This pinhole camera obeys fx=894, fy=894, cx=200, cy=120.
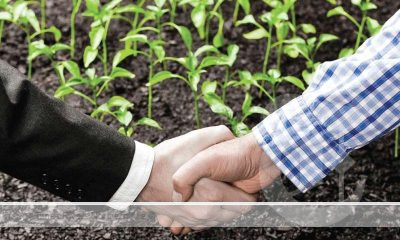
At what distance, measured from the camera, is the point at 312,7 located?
2.67 m

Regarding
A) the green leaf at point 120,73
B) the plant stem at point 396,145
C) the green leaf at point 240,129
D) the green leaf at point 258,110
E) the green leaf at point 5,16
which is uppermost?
the green leaf at point 5,16

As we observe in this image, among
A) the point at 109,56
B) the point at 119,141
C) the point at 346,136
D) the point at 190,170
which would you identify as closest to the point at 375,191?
the point at 346,136

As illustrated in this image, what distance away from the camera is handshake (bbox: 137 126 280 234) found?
6.37 feet

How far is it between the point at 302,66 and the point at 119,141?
76 cm

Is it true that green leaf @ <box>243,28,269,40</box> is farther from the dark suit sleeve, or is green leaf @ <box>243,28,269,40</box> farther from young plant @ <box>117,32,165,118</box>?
the dark suit sleeve

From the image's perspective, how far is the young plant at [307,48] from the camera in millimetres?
2316

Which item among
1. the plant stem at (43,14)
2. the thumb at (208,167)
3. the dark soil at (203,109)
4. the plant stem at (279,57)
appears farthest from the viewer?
the plant stem at (43,14)

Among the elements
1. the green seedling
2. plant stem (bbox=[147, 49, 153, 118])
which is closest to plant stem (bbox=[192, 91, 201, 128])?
the green seedling

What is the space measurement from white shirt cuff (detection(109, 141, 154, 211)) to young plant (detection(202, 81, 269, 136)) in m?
0.22

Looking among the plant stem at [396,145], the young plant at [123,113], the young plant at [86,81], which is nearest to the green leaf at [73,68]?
the young plant at [86,81]

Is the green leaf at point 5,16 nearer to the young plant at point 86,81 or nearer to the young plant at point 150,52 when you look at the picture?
the young plant at point 86,81

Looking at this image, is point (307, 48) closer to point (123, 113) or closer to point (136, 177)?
point (123, 113)

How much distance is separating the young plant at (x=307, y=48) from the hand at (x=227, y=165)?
0.38 m

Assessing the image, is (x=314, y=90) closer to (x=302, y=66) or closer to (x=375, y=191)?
(x=375, y=191)
